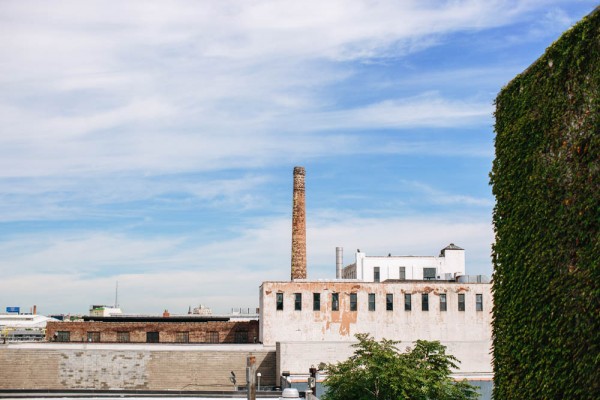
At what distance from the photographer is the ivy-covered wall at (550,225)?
39.9 ft

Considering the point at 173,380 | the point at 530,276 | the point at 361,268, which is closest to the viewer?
the point at 530,276

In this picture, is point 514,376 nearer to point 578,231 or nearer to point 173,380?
point 578,231

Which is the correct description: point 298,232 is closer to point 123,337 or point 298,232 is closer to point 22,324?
point 123,337

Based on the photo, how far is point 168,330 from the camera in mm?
64875

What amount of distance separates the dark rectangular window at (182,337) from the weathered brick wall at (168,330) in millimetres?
187

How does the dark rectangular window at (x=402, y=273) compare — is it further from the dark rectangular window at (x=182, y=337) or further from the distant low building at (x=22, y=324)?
the distant low building at (x=22, y=324)

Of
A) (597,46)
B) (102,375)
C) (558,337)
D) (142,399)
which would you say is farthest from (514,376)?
(102,375)

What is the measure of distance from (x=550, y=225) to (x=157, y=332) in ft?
185

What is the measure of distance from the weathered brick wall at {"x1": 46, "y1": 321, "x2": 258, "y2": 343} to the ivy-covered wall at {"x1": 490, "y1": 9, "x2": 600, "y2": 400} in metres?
51.3

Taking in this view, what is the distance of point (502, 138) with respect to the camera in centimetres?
1541

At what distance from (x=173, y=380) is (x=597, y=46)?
150 feet

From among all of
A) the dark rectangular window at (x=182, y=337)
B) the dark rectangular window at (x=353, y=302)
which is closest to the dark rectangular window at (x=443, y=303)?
the dark rectangular window at (x=353, y=302)

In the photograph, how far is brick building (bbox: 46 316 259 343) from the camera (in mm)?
64688

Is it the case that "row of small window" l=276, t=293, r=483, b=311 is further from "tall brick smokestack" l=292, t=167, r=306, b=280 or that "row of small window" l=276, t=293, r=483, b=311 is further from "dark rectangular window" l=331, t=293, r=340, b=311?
"tall brick smokestack" l=292, t=167, r=306, b=280
